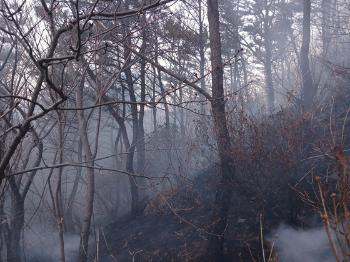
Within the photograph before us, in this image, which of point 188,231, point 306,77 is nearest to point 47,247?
point 188,231

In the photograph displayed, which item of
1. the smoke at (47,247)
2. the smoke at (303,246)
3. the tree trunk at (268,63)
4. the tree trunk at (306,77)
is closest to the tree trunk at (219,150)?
the smoke at (303,246)

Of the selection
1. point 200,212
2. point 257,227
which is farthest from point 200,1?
point 257,227

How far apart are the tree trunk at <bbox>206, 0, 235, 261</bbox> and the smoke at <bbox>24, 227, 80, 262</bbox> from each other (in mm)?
5253

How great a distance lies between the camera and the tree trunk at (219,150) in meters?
7.42

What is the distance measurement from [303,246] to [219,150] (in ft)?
7.67

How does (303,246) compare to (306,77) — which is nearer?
(303,246)

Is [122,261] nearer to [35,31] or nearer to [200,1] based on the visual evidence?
[35,31]

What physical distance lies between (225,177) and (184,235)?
5.70 ft

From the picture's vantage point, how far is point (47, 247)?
1283 centimetres

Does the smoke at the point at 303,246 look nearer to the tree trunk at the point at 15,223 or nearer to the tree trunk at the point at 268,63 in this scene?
the tree trunk at the point at 15,223

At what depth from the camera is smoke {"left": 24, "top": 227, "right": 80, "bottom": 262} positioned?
11716mm

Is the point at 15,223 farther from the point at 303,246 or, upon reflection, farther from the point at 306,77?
the point at 306,77

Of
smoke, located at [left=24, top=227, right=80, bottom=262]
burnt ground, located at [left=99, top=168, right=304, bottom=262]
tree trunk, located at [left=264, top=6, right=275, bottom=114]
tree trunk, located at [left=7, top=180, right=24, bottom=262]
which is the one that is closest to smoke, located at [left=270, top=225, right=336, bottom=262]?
burnt ground, located at [left=99, top=168, right=304, bottom=262]

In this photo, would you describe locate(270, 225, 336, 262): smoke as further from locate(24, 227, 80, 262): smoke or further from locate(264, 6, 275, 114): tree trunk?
locate(264, 6, 275, 114): tree trunk
